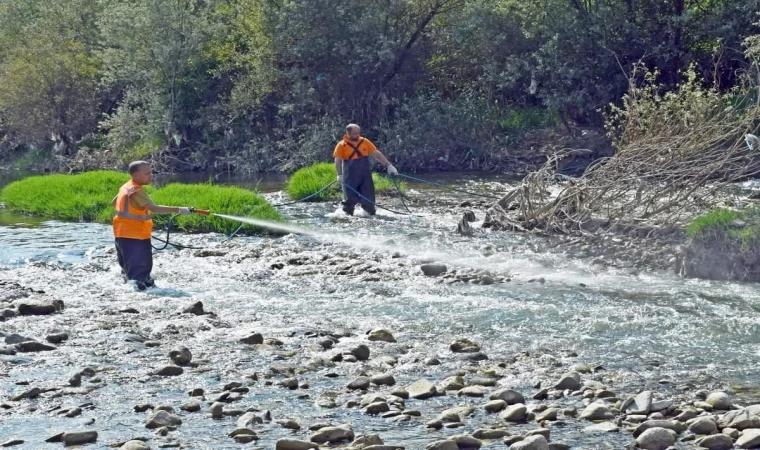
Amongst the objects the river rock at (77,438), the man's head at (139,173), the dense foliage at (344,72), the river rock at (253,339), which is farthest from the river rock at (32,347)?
the dense foliage at (344,72)

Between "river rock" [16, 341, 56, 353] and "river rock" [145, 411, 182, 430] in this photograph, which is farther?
"river rock" [16, 341, 56, 353]

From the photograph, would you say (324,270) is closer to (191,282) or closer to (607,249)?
(191,282)

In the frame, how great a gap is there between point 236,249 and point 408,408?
9437 mm

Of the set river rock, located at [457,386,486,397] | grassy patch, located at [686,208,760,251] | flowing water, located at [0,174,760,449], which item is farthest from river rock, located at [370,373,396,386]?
grassy patch, located at [686,208,760,251]

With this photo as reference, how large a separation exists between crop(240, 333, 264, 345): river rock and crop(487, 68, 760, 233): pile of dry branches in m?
8.03

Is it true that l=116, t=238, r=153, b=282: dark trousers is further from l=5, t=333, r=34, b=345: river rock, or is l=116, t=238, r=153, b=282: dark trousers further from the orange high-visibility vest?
l=5, t=333, r=34, b=345: river rock

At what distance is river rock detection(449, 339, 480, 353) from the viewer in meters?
10.4

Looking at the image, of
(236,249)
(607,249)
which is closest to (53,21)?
(236,249)

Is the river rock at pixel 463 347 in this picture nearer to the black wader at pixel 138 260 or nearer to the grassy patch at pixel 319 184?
the black wader at pixel 138 260

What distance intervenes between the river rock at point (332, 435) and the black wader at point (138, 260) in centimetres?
718

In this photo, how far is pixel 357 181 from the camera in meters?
21.2

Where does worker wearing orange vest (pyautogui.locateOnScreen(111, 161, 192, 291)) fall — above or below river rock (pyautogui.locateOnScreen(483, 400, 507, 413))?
above

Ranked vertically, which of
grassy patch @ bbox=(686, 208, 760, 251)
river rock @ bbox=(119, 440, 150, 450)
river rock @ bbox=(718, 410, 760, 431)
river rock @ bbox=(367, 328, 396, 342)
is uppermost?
grassy patch @ bbox=(686, 208, 760, 251)

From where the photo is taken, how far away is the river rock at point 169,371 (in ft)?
31.4
